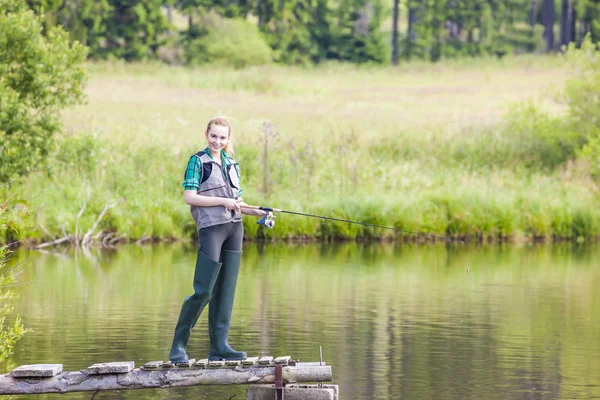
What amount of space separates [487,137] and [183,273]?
765 inches

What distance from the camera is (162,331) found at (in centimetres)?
1433

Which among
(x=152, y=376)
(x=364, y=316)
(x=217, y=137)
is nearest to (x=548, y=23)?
(x=364, y=316)

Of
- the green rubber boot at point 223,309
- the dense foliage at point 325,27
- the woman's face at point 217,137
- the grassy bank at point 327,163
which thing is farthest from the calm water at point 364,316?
the dense foliage at point 325,27

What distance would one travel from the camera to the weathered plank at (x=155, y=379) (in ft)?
30.8

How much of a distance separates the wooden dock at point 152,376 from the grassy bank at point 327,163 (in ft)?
43.8

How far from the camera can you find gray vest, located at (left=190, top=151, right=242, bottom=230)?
9602 mm

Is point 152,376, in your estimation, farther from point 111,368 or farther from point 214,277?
point 214,277

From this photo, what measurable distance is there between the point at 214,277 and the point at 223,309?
31 cm

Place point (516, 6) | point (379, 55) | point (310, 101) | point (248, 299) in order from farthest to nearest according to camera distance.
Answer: point (516, 6) → point (379, 55) → point (310, 101) → point (248, 299)

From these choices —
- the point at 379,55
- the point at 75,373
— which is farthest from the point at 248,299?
the point at 379,55

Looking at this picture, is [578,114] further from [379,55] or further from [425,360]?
[379,55]

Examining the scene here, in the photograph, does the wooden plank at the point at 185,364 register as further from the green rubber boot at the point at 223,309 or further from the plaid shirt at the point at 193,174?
the plaid shirt at the point at 193,174

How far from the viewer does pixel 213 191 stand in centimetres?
966

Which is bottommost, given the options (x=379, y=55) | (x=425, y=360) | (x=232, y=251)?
(x=425, y=360)
